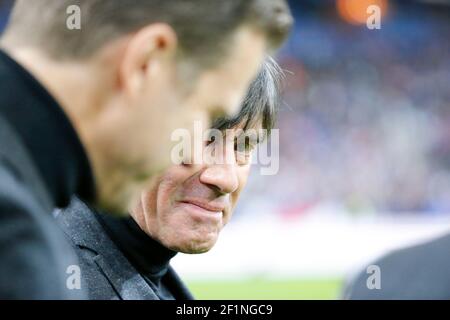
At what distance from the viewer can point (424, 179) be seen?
9.15 meters

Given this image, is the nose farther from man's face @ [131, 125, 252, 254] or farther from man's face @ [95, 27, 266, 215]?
man's face @ [95, 27, 266, 215]

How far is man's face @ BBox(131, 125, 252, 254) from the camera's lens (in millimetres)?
1585

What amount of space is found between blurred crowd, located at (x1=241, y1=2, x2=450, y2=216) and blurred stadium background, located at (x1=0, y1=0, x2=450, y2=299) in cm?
1

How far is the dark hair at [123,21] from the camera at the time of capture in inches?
31.1

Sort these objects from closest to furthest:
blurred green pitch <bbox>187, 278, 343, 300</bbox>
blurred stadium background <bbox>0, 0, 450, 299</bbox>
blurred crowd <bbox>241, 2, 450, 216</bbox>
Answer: blurred green pitch <bbox>187, 278, 343, 300</bbox>, blurred stadium background <bbox>0, 0, 450, 299</bbox>, blurred crowd <bbox>241, 2, 450, 216</bbox>

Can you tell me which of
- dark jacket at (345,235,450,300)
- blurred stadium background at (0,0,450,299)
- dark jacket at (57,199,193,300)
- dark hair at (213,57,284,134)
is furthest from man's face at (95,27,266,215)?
blurred stadium background at (0,0,450,299)

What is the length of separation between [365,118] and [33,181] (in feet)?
28.5

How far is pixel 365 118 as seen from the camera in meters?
9.21

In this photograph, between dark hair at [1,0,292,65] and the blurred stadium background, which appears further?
the blurred stadium background

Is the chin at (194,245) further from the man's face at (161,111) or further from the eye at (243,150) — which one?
the man's face at (161,111)

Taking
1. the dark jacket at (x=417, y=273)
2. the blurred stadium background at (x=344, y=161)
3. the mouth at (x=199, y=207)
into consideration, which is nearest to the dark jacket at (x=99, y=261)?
the mouth at (x=199, y=207)

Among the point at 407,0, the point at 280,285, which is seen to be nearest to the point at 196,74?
the point at 280,285

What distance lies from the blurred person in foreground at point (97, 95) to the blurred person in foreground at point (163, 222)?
27.3 inches

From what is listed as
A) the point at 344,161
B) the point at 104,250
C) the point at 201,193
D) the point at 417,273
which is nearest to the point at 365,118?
the point at 344,161
